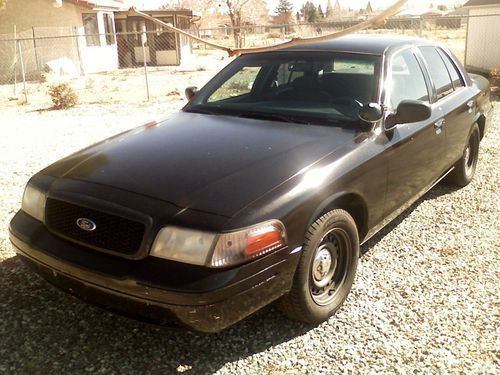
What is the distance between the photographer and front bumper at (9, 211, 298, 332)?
235 cm

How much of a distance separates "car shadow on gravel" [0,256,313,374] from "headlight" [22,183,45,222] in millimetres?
642

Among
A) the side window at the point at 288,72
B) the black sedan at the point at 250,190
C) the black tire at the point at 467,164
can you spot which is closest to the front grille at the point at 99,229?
the black sedan at the point at 250,190

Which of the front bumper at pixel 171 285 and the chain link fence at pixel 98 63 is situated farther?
the chain link fence at pixel 98 63

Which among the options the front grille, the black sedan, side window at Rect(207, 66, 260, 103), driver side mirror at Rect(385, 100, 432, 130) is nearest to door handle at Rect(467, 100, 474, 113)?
the black sedan

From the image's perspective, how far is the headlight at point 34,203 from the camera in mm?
2943

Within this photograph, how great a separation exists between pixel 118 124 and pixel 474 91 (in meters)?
7.02

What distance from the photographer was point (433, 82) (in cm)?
441

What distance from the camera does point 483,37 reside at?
55.5 ft

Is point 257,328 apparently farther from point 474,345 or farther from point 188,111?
point 188,111

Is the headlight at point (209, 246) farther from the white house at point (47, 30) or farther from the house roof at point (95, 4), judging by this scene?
the house roof at point (95, 4)

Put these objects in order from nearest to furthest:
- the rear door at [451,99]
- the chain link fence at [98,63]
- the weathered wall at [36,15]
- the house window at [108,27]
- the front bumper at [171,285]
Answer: the front bumper at [171,285], the rear door at [451,99], the chain link fence at [98,63], the weathered wall at [36,15], the house window at [108,27]

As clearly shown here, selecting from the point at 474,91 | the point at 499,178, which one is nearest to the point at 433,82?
the point at 474,91

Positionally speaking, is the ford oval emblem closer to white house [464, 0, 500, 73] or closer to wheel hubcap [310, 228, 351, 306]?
wheel hubcap [310, 228, 351, 306]

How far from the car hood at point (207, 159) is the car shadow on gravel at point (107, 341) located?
725mm
